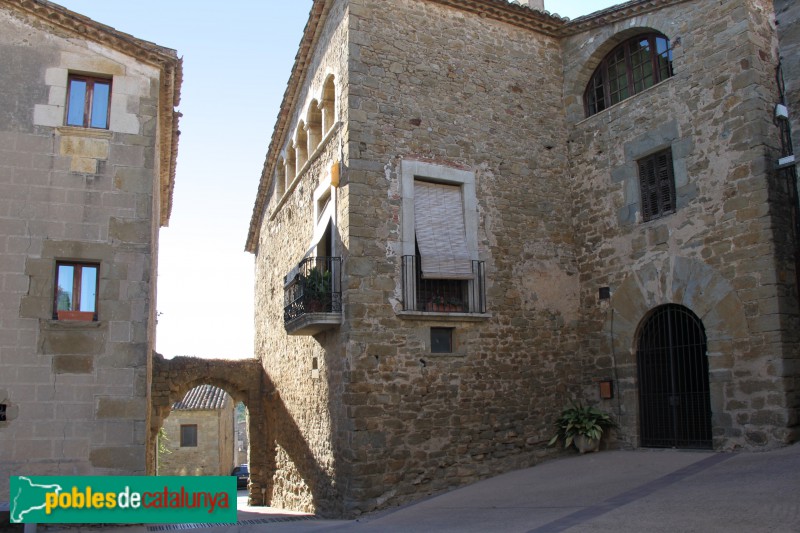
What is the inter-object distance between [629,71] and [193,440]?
2417 cm

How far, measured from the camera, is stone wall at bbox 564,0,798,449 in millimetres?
10680

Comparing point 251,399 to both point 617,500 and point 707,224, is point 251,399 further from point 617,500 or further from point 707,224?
point 707,224

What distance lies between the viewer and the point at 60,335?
1016 centimetres

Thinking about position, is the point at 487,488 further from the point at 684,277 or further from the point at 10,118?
the point at 10,118

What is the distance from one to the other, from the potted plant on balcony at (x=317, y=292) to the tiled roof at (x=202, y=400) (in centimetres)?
1919

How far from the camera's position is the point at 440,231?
495 inches

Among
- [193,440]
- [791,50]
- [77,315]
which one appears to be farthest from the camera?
[193,440]

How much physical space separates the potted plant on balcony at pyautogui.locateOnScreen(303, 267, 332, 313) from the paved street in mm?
3406

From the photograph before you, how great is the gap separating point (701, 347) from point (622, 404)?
1.83m

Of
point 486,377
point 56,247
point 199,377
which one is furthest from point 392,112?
point 199,377

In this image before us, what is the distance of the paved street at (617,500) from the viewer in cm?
738

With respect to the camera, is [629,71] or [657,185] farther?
[629,71]

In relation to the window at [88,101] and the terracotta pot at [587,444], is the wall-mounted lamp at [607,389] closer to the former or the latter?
the terracotta pot at [587,444]

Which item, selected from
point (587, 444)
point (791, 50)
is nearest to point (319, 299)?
point (587, 444)
